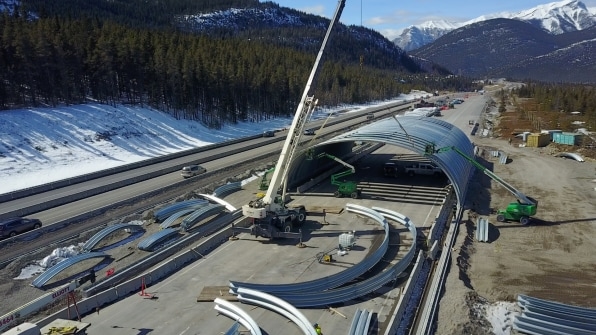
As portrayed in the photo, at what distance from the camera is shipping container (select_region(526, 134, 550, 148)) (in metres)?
62.8

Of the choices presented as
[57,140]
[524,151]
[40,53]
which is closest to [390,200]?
[524,151]

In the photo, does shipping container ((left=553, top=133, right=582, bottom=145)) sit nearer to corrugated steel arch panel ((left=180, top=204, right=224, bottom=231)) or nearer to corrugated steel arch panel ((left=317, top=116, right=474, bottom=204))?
corrugated steel arch panel ((left=317, top=116, right=474, bottom=204))

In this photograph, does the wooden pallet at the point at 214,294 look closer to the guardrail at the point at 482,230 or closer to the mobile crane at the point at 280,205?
the mobile crane at the point at 280,205

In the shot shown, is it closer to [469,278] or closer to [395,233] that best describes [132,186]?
[395,233]

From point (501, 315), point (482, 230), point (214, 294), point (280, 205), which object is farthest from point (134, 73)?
point (501, 315)

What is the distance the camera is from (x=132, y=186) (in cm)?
4066

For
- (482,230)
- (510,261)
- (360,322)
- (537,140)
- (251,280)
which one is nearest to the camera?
(360,322)

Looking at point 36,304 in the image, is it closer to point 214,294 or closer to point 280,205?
point 214,294

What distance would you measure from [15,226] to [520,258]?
31.0m

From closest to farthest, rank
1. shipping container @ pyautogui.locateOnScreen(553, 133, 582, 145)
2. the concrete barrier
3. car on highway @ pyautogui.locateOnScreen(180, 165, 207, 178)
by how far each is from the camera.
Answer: the concrete barrier, car on highway @ pyautogui.locateOnScreen(180, 165, 207, 178), shipping container @ pyautogui.locateOnScreen(553, 133, 582, 145)

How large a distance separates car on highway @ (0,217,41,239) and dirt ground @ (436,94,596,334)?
25731mm

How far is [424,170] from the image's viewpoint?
4197cm

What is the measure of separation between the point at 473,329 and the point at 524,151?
49.5 m

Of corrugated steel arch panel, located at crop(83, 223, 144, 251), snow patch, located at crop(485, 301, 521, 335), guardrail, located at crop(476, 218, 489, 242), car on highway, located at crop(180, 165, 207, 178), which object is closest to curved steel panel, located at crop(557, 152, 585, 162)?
guardrail, located at crop(476, 218, 489, 242)
